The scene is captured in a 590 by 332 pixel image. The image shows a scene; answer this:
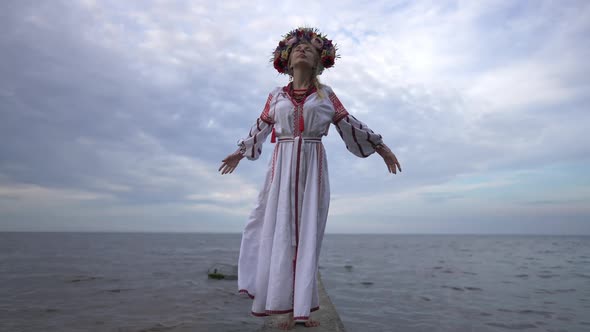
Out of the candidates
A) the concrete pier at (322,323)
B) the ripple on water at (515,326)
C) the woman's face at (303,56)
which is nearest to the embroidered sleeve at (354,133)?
the woman's face at (303,56)

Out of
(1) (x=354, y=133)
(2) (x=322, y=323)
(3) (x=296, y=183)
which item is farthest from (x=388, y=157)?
(2) (x=322, y=323)

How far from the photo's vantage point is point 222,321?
494 centimetres

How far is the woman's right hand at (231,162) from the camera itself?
4.09m

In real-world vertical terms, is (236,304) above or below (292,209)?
below

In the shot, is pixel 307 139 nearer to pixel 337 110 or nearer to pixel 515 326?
pixel 337 110

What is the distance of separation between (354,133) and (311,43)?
38.9 inches

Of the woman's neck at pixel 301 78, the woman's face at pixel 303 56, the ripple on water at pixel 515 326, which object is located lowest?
the ripple on water at pixel 515 326

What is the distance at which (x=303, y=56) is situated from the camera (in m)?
3.77

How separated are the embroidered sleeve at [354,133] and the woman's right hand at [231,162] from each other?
1068mm

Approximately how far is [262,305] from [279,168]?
1253 mm

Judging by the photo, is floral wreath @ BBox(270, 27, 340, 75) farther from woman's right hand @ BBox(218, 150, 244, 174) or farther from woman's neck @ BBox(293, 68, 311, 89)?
woman's right hand @ BBox(218, 150, 244, 174)

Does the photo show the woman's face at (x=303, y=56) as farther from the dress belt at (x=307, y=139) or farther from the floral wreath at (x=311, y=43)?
the dress belt at (x=307, y=139)

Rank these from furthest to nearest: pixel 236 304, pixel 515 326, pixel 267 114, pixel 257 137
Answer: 1. pixel 236 304
2. pixel 515 326
3. pixel 257 137
4. pixel 267 114

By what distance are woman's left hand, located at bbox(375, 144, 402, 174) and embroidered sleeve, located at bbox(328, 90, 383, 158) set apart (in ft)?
0.18
